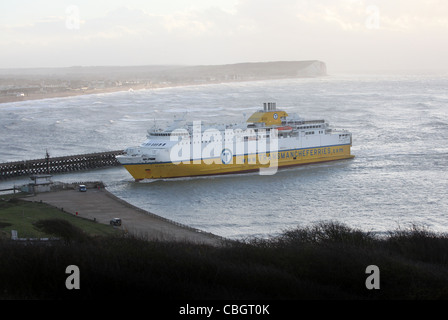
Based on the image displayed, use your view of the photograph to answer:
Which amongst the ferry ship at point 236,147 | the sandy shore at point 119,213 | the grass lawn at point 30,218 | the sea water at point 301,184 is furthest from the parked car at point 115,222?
the ferry ship at point 236,147

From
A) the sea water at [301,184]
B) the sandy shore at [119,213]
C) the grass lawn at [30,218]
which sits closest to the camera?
the grass lawn at [30,218]

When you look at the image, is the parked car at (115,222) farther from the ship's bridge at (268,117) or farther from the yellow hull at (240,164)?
the ship's bridge at (268,117)

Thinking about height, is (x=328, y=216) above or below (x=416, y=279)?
below

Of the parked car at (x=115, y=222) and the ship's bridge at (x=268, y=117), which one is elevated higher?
the ship's bridge at (x=268, y=117)

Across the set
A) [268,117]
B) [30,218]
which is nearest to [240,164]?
[268,117]

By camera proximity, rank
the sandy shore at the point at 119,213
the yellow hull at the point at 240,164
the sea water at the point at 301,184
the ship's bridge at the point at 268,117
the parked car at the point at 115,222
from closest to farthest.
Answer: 1. the sandy shore at the point at 119,213
2. the parked car at the point at 115,222
3. the sea water at the point at 301,184
4. the yellow hull at the point at 240,164
5. the ship's bridge at the point at 268,117

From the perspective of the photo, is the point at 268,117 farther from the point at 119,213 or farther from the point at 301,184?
the point at 119,213
